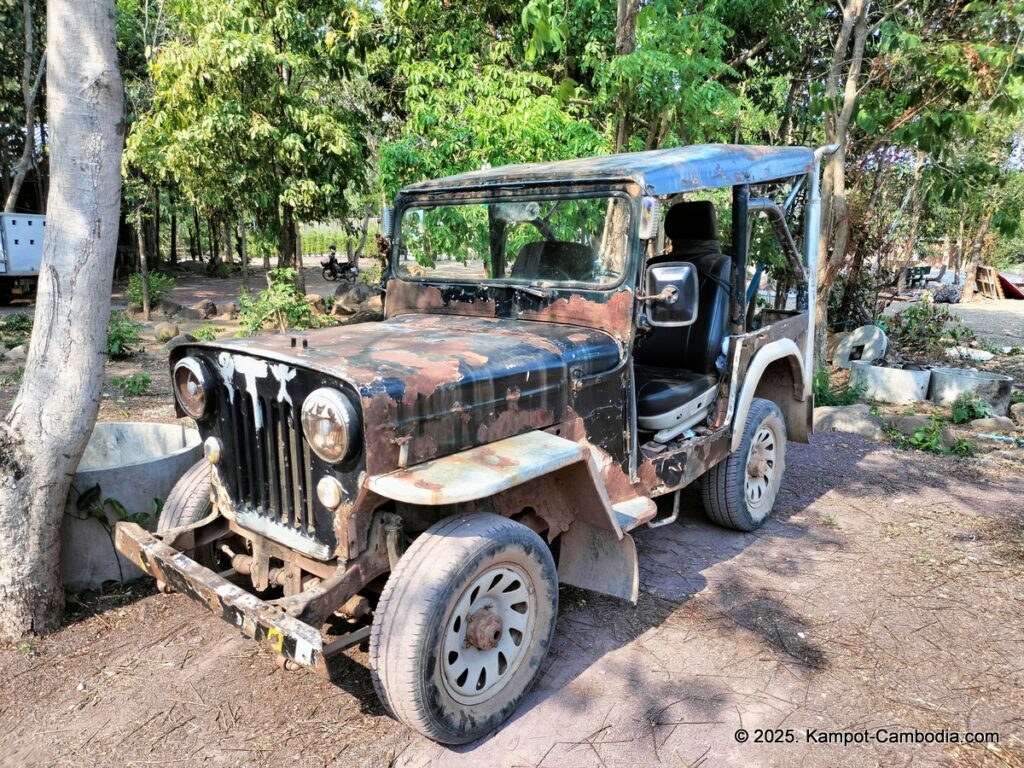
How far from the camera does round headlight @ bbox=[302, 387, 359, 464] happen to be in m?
2.59

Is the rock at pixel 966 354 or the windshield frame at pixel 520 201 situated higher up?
the windshield frame at pixel 520 201

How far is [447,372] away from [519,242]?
4.50 feet

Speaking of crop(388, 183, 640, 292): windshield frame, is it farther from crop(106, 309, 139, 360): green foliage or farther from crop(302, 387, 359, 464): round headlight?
crop(106, 309, 139, 360): green foliage

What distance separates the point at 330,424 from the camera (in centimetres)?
262

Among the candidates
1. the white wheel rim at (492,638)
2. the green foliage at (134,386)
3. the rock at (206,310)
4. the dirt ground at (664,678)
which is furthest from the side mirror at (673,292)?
the rock at (206,310)

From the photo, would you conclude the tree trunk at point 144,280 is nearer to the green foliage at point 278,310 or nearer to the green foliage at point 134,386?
the green foliage at point 278,310

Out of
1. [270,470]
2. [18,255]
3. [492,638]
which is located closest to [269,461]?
[270,470]

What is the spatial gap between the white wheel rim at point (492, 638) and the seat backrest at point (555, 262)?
1.57 metres

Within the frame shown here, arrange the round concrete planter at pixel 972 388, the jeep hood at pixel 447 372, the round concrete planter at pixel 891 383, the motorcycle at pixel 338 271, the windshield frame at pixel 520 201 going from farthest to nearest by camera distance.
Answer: the motorcycle at pixel 338 271, the round concrete planter at pixel 891 383, the round concrete planter at pixel 972 388, the windshield frame at pixel 520 201, the jeep hood at pixel 447 372

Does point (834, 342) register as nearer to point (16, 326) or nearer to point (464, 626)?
point (464, 626)

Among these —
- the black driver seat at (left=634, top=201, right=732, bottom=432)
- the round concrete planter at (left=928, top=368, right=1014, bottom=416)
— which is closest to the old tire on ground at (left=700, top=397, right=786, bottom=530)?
the black driver seat at (left=634, top=201, right=732, bottom=432)

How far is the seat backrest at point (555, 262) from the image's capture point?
3.71m

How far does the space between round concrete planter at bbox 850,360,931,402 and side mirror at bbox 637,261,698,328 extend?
652 centimetres

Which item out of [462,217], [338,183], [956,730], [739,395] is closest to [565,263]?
[462,217]
